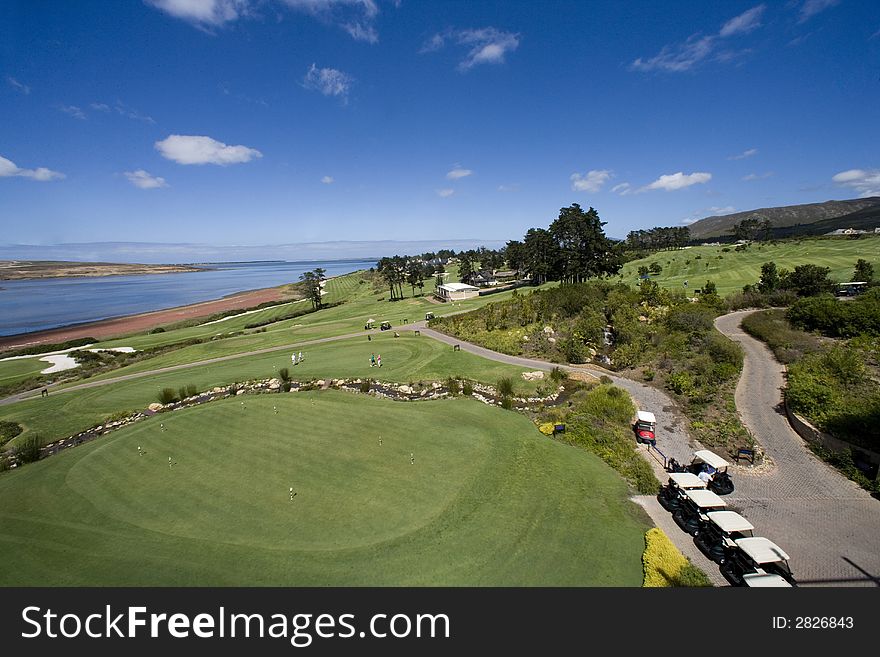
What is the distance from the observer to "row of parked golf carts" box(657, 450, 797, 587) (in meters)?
10.4

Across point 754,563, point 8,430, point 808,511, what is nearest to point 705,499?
point 754,563

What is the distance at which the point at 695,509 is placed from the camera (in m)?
13.4

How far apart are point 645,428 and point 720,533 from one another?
8.76 m

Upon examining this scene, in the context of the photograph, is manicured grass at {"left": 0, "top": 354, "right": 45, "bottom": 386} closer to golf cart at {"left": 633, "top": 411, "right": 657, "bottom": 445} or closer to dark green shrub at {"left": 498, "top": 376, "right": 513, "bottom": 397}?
dark green shrub at {"left": 498, "top": 376, "right": 513, "bottom": 397}

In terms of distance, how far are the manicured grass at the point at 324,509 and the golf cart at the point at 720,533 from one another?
1.97 meters

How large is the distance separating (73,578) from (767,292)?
212 feet

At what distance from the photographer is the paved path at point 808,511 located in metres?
11.2

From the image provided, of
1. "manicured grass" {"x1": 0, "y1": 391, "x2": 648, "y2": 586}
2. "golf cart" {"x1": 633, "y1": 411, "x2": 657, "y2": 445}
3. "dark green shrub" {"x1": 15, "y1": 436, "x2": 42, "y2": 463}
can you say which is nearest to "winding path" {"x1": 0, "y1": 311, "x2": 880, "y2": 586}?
"golf cart" {"x1": 633, "y1": 411, "x2": 657, "y2": 445}

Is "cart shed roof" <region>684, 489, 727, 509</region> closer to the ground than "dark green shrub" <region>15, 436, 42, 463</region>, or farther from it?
closer to the ground

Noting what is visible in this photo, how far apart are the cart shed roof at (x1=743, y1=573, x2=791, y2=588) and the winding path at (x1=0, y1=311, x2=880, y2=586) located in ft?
4.44

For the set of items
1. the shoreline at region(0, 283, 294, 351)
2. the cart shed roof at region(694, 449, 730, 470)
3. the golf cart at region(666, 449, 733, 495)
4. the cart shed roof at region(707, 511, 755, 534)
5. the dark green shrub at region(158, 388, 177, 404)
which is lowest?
the golf cart at region(666, 449, 733, 495)

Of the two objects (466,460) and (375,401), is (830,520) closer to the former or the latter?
(466,460)
